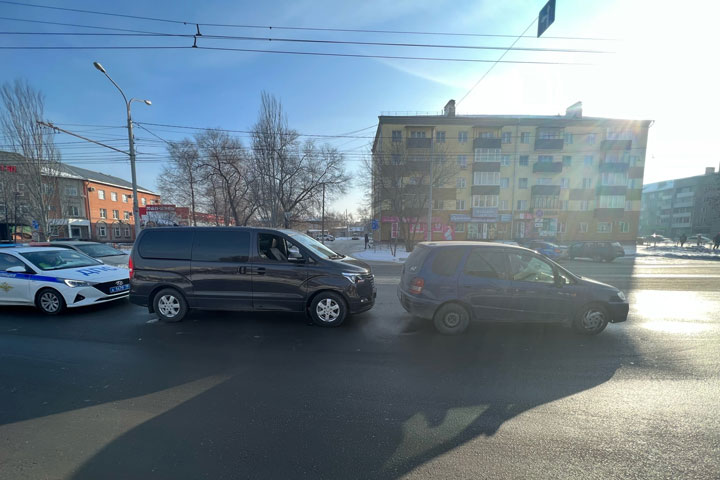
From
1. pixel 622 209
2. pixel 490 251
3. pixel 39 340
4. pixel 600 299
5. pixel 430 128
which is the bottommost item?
pixel 39 340

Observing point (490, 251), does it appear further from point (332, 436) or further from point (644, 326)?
point (332, 436)

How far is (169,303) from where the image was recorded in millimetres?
5195

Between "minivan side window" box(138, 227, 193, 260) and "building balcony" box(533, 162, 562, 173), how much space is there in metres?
39.4

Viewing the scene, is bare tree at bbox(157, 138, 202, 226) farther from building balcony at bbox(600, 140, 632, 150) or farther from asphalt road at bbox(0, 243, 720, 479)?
building balcony at bbox(600, 140, 632, 150)

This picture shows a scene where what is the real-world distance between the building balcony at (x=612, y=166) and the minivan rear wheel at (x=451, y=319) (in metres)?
42.8

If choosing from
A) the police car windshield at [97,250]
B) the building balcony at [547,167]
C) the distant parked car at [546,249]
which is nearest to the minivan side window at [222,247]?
the police car windshield at [97,250]

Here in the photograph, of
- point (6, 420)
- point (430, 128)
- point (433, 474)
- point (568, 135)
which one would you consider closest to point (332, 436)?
point (433, 474)

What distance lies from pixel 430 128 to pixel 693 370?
32.0 metres

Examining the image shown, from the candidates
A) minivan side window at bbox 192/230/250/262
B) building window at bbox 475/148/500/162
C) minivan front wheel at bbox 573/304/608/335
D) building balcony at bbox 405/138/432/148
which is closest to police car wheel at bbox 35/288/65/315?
minivan side window at bbox 192/230/250/262

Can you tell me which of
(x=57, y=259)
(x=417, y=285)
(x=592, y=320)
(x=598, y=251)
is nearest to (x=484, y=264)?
(x=417, y=285)

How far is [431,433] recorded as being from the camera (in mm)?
2381

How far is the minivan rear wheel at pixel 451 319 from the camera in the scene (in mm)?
4625

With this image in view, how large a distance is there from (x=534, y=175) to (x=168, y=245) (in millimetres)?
39987

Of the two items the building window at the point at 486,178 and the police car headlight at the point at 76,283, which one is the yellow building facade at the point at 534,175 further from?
the police car headlight at the point at 76,283
